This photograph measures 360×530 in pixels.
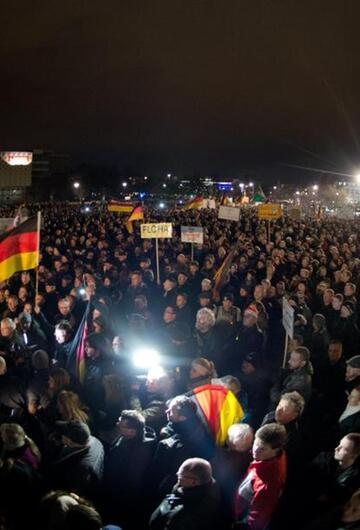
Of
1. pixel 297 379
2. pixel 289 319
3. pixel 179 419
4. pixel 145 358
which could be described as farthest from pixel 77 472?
pixel 289 319

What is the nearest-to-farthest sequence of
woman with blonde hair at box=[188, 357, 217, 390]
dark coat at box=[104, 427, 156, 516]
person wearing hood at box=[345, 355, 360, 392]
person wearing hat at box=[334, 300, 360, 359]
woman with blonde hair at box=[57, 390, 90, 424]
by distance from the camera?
dark coat at box=[104, 427, 156, 516] → woman with blonde hair at box=[57, 390, 90, 424] → woman with blonde hair at box=[188, 357, 217, 390] → person wearing hood at box=[345, 355, 360, 392] → person wearing hat at box=[334, 300, 360, 359]

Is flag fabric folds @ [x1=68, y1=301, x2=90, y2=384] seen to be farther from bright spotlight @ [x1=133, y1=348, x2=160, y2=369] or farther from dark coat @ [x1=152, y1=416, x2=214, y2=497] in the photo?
dark coat @ [x1=152, y1=416, x2=214, y2=497]

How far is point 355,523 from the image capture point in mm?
2691

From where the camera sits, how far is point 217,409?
4.11 meters

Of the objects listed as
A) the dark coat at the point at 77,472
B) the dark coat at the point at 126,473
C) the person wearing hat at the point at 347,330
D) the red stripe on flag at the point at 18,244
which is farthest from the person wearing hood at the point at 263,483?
the red stripe on flag at the point at 18,244

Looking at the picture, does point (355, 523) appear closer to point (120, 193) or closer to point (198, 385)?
point (198, 385)

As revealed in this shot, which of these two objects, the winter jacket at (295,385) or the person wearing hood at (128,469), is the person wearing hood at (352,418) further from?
the person wearing hood at (128,469)

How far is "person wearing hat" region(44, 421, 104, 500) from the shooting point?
11.3 feet

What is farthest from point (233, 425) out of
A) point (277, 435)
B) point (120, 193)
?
point (120, 193)

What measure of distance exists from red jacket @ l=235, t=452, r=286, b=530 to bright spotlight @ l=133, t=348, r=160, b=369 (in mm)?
2249

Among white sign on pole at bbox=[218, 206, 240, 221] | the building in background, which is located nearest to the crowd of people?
white sign on pole at bbox=[218, 206, 240, 221]

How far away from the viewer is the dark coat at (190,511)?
297 centimetres

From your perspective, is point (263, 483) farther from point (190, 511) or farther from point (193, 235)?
point (193, 235)

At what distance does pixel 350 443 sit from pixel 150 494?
1.66 metres
